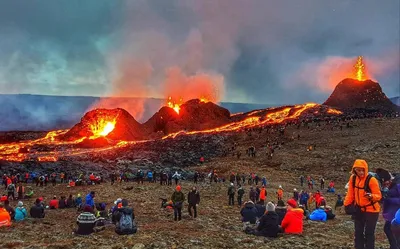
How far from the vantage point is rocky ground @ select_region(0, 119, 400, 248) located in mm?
14320

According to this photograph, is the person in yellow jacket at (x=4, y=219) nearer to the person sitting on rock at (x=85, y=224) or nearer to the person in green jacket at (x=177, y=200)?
the person sitting on rock at (x=85, y=224)

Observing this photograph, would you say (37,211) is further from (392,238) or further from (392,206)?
(392,206)

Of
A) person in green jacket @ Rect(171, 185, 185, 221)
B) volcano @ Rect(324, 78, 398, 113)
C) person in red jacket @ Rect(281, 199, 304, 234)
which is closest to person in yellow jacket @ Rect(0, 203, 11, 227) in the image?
person in green jacket @ Rect(171, 185, 185, 221)

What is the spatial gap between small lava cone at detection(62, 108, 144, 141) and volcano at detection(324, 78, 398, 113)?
249 ft

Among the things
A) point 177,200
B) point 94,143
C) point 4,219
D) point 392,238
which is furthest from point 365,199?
point 94,143

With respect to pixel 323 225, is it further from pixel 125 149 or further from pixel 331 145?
pixel 125 149

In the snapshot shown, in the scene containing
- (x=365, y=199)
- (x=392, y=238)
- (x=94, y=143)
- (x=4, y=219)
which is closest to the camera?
(x=365, y=199)

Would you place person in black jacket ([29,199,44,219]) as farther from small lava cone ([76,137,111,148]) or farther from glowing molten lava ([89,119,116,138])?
glowing molten lava ([89,119,116,138])

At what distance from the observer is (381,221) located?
21.1 m

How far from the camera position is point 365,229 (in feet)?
34.1

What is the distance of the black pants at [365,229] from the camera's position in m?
10.1

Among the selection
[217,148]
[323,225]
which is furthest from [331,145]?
[323,225]

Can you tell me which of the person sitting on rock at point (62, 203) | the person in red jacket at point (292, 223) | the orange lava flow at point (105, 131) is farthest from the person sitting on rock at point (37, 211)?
the orange lava flow at point (105, 131)

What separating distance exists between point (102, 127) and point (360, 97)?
3871 inches
